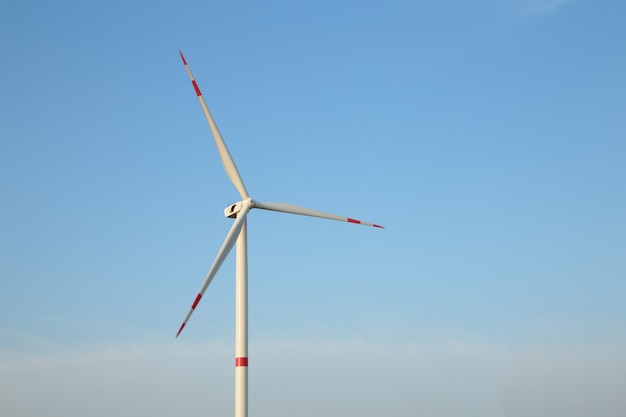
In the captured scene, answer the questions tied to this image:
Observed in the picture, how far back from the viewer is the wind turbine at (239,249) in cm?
5381

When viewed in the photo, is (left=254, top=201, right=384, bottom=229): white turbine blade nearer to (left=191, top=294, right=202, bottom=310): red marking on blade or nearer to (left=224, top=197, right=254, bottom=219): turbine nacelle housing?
(left=224, top=197, right=254, bottom=219): turbine nacelle housing

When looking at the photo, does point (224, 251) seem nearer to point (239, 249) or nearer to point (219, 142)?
point (239, 249)

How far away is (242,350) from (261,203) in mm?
13000

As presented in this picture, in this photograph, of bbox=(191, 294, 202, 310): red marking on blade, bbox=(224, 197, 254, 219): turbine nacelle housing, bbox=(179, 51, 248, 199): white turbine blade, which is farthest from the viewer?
bbox=(179, 51, 248, 199): white turbine blade

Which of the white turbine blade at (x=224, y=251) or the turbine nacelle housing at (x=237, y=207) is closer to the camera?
the white turbine blade at (x=224, y=251)

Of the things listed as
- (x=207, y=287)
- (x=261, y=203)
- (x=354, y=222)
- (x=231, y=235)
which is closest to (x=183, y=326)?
(x=207, y=287)

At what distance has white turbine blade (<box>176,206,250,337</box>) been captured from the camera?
5330 cm

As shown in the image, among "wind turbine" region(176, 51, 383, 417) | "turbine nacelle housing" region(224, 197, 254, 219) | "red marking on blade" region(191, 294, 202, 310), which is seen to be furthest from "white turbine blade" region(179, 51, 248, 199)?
"red marking on blade" region(191, 294, 202, 310)

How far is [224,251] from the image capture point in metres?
57.0

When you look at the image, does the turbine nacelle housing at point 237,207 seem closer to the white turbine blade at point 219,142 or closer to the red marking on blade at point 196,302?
the white turbine blade at point 219,142

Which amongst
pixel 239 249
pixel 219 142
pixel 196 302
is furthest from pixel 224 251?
pixel 219 142

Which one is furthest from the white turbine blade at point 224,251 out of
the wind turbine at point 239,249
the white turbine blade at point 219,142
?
the white turbine blade at point 219,142

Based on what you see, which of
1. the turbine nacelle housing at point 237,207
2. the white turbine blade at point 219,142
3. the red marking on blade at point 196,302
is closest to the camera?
the red marking on blade at point 196,302

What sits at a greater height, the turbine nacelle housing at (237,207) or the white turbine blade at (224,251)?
the turbine nacelle housing at (237,207)
